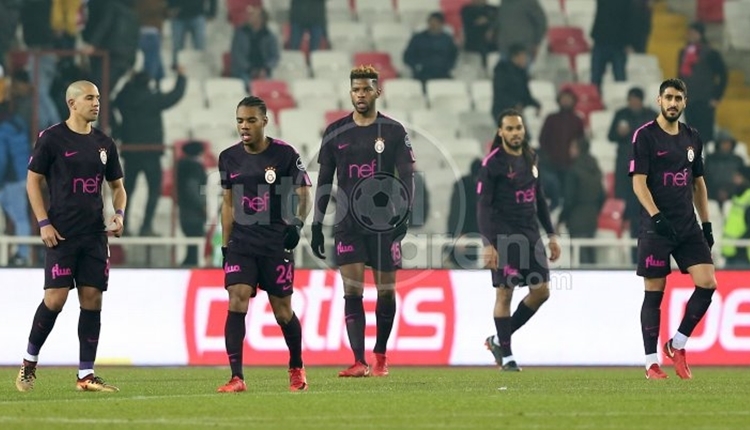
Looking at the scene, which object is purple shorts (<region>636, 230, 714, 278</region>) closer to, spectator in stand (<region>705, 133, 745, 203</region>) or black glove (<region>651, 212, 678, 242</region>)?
black glove (<region>651, 212, 678, 242</region>)

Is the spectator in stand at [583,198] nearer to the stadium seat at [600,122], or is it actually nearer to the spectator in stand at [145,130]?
the stadium seat at [600,122]

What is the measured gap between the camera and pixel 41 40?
23.0 meters

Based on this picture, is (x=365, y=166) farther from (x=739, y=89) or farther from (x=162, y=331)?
(x=739, y=89)

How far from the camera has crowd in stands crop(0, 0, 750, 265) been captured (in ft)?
70.4

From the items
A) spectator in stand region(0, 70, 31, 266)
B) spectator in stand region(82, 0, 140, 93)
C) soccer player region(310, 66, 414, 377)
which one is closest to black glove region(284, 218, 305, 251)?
soccer player region(310, 66, 414, 377)

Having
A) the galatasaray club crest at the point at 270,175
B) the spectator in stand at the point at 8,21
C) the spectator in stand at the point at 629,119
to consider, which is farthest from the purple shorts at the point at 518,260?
the spectator in stand at the point at 8,21

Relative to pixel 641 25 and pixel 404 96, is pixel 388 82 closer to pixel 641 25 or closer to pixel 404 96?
pixel 404 96

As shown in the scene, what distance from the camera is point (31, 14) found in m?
23.1

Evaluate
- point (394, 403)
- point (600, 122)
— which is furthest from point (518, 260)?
point (600, 122)

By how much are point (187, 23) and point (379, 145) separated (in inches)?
458

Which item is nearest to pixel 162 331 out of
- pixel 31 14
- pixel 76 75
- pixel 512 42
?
pixel 76 75

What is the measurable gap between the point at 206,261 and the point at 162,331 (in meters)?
2.69

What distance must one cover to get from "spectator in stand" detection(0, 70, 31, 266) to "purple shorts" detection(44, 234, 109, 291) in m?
9.06

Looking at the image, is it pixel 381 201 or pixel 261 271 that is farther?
pixel 381 201
